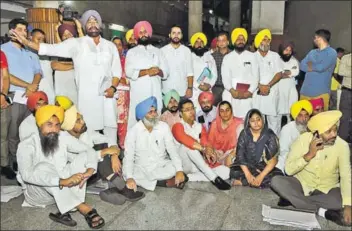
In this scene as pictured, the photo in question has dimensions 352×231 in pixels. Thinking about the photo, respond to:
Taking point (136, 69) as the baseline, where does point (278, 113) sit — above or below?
below

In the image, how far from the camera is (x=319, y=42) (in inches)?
197

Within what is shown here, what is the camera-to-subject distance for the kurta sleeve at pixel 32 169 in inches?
124

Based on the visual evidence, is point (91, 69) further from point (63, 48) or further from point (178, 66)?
point (178, 66)

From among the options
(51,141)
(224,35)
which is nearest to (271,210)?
(51,141)

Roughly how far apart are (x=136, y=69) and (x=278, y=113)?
7.37 ft

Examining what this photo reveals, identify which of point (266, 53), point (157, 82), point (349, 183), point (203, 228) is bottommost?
point (203, 228)

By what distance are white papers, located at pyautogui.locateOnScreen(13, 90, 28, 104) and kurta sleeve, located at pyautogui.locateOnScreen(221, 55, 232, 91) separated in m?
2.64

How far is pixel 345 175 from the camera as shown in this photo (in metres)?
3.22

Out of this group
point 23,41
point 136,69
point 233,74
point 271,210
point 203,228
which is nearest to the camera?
point 203,228

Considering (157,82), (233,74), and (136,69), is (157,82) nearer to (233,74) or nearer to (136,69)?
(136,69)

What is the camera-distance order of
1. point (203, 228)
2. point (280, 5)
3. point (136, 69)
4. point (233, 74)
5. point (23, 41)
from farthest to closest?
point (280, 5)
point (233, 74)
point (136, 69)
point (23, 41)
point (203, 228)

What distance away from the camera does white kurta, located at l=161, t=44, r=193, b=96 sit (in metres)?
5.23

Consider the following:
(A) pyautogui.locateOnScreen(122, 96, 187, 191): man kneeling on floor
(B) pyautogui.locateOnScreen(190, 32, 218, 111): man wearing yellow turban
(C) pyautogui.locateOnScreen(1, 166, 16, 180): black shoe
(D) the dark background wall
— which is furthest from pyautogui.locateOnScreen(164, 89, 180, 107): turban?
(D) the dark background wall

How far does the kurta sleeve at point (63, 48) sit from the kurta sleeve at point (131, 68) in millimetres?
773
